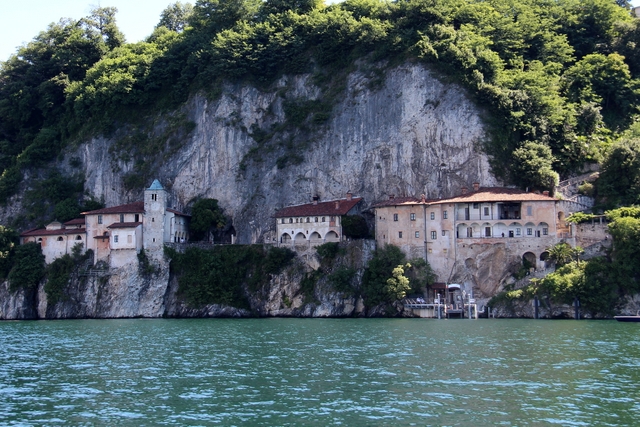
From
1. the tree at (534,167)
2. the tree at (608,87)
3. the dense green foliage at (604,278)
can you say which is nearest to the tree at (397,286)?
the dense green foliage at (604,278)

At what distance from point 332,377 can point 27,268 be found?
51995 millimetres

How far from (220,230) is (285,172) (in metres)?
8.73

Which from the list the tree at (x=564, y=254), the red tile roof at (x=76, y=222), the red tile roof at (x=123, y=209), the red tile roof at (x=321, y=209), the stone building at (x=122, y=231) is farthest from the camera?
the red tile roof at (x=76, y=222)

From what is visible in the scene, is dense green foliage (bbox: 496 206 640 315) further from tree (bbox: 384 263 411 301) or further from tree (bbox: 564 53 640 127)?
tree (bbox: 564 53 640 127)

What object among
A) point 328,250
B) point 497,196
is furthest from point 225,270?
point 497,196

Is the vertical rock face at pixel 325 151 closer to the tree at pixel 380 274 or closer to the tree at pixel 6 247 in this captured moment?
the tree at pixel 380 274

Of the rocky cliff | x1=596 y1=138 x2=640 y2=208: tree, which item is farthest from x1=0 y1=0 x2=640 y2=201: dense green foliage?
x1=596 y1=138 x2=640 y2=208: tree

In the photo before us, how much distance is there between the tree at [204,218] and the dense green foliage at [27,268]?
14.7m

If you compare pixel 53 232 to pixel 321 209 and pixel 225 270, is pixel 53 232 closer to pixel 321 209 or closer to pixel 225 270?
pixel 225 270

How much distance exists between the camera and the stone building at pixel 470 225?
70.2 m

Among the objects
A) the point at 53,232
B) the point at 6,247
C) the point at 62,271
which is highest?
the point at 53,232

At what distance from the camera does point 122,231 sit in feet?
258

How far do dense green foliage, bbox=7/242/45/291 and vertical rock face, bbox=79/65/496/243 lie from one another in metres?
11.2

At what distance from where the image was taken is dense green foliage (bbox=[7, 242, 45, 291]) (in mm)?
78750
